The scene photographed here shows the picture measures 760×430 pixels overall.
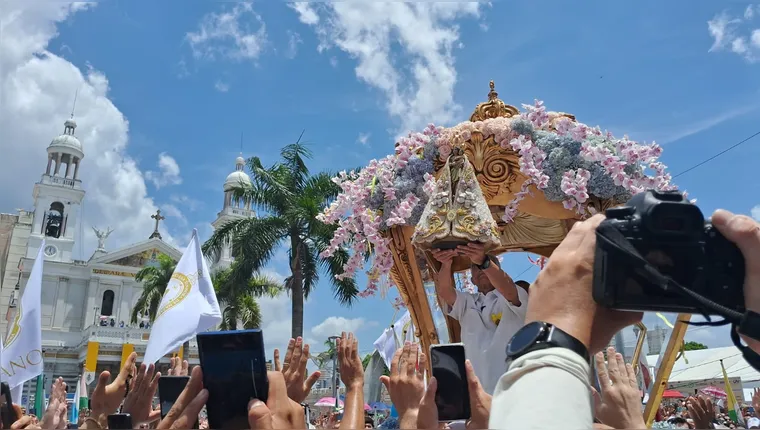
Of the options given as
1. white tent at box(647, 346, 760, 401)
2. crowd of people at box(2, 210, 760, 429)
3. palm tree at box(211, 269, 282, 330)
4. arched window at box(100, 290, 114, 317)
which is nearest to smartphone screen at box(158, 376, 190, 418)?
crowd of people at box(2, 210, 760, 429)

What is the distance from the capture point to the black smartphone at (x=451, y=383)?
2.31 meters

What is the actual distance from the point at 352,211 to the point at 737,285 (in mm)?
4974

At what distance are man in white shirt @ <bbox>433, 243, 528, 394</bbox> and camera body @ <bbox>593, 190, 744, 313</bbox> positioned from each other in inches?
119

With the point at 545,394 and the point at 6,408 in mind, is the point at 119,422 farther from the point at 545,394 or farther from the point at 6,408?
the point at 545,394

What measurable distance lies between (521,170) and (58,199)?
44.0 metres

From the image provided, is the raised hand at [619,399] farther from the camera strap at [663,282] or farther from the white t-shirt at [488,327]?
the white t-shirt at [488,327]

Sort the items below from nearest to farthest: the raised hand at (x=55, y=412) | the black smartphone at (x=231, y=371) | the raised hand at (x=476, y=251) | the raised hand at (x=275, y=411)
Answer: the raised hand at (x=275, y=411)
the black smartphone at (x=231, y=371)
the raised hand at (x=55, y=412)
the raised hand at (x=476, y=251)

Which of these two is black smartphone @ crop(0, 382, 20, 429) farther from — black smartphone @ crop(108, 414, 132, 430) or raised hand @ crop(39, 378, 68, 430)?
black smartphone @ crop(108, 414, 132, 430)

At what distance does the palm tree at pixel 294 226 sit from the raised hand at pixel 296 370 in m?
11.4

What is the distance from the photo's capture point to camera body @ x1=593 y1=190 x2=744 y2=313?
1.25 metres

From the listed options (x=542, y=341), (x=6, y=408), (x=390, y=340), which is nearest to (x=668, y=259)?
(x=542, y=341)

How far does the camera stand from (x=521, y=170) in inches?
210

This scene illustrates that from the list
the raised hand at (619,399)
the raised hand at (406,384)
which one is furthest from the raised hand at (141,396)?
the raised hand at (619,399)

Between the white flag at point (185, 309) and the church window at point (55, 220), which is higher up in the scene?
the church window at point (55, 220)
